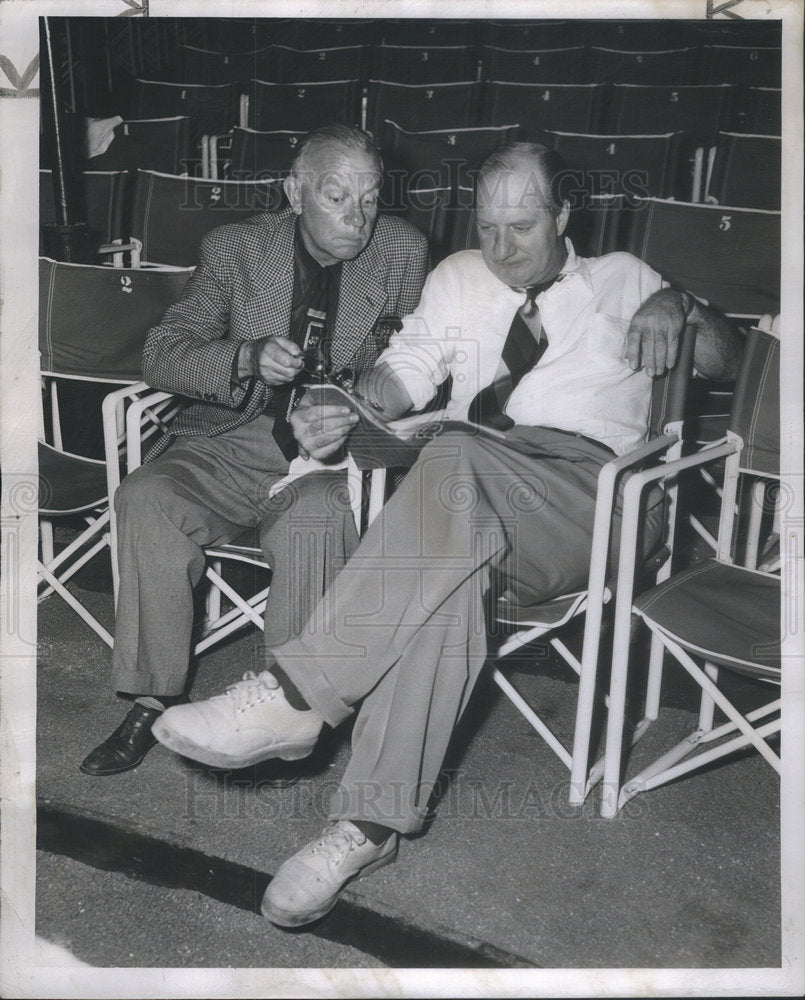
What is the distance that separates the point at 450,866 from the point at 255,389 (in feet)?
3.57

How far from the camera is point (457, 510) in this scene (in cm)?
164

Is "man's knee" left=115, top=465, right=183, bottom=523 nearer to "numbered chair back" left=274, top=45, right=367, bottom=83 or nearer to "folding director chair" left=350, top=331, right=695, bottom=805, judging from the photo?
"folding director chair" left=350, top=331, right=695, bottom=805

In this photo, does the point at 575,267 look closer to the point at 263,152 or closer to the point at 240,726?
the point at 240,726

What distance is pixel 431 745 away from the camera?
5.42ft

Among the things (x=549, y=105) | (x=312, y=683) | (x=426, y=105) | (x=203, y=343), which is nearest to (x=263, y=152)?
(x=426, y=105)

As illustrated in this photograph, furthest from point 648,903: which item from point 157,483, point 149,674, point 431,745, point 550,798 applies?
point 157,483

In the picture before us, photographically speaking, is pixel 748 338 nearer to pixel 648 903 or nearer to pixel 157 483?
pixel 648 903

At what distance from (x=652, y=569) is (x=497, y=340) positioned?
610mm

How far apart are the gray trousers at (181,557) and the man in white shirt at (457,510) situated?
0.17 meters

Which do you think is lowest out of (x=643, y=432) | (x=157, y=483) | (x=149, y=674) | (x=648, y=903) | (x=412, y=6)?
(x=648, y=903)

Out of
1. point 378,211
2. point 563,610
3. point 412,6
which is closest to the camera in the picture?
A: point 412,6

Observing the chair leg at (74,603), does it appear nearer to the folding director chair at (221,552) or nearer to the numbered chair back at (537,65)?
the folding director chair at (221,552)

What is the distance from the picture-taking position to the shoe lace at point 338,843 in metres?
1.63

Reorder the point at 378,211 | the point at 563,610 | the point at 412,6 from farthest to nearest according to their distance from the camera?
1. the point at 378,211
2. the point at 563,610
3. the point at 412,6
